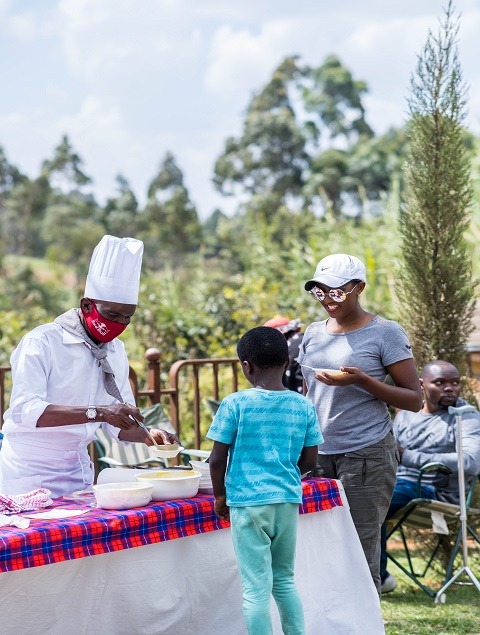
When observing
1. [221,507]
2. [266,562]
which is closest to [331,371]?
[221,507]

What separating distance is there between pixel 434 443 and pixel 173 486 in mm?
2375

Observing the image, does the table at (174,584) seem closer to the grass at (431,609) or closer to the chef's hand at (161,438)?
the chef's hand at (161,438)

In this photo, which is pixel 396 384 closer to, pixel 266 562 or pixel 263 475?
pixel 263 475

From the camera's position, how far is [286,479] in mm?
3111

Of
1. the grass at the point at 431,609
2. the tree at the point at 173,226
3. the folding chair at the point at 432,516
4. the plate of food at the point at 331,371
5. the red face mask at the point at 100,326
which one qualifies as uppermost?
the tree at the point at 173,226

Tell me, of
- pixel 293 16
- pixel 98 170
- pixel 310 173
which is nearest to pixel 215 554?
pixel 310 173

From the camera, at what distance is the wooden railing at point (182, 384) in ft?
21.1

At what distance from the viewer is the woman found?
3754 mm

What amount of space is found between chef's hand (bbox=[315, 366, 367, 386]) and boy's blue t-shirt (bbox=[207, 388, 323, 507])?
538 mm

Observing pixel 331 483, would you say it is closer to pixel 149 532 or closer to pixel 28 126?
pixel 149 532

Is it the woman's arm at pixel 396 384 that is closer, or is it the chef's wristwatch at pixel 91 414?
the chef's wristwatch at pixel 91 414

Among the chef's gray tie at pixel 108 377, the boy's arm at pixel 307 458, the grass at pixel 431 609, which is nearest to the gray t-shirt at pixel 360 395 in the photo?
the boy's arm at pixel 307 458

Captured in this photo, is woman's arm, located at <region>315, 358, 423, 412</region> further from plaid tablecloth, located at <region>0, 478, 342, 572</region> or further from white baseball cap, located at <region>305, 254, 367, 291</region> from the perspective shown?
plaid tablecloth, located at <region>0, 478, 342, 572</region>

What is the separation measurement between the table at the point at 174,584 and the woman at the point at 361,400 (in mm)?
142
